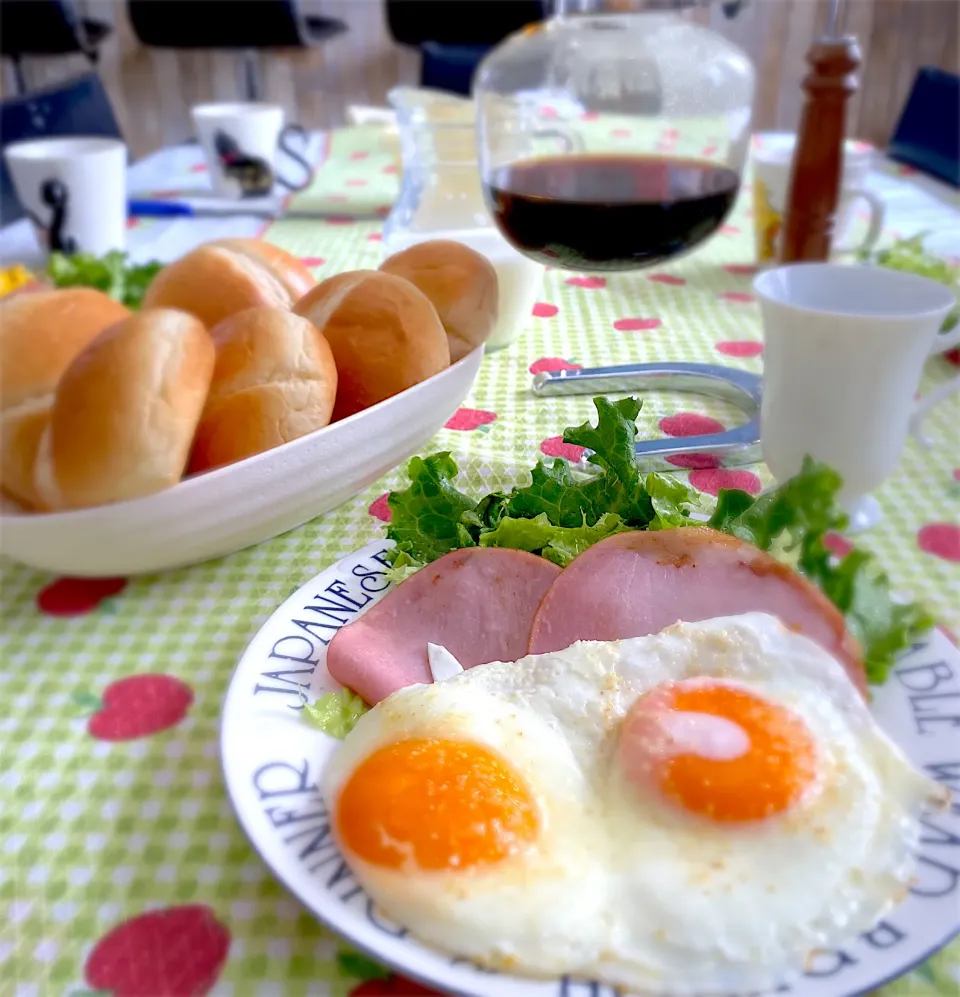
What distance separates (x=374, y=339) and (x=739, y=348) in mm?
460

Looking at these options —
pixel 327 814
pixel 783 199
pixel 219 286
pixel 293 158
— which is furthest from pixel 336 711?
pixel 293 158

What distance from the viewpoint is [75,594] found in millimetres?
593

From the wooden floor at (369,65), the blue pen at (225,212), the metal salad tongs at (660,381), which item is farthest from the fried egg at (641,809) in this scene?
the wooden floor at (369,65)

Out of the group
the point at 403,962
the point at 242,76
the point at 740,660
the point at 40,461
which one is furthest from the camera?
the point at 242,76

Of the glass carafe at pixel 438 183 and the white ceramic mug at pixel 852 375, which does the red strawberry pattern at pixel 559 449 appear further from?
the glass carafe at pixel 438 183

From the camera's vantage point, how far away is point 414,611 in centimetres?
50

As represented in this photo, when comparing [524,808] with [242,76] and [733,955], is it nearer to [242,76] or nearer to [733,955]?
[733,955]

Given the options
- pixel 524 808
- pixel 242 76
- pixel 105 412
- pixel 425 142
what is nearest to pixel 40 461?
pixel 105 412

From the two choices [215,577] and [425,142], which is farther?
[425,142]

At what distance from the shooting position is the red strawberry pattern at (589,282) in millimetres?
1163

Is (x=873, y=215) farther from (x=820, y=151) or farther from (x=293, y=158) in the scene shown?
(x=293, y=158)

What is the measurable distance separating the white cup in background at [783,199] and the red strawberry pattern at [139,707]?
3.12 ft

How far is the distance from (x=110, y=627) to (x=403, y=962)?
1.12ft

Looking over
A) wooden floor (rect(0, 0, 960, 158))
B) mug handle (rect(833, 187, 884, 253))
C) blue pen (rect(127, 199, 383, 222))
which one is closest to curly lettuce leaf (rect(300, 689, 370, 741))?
mug handle (rect(833, 187, 884, 253))
